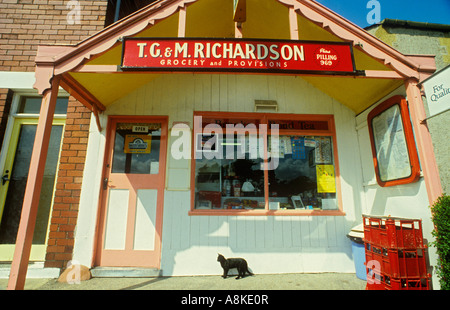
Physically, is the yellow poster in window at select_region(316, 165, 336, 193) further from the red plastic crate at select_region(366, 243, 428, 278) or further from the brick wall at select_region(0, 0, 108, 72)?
the brick wall at select_region(0, 0, 108, 72)

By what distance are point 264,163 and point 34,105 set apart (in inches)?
177

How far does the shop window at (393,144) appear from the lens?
3.25m

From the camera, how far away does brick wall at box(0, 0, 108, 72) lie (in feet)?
14.5

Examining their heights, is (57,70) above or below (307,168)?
above

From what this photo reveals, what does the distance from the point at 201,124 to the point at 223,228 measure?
1957 millimetres

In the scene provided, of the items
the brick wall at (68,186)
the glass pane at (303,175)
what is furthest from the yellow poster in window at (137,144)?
the glass pane at (303,175)

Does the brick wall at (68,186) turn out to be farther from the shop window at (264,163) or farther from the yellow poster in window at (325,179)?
the yellow poster in window at (325,179)

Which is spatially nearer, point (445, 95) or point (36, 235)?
point (445, 95)

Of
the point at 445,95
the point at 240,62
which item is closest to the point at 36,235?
the point at 240,62

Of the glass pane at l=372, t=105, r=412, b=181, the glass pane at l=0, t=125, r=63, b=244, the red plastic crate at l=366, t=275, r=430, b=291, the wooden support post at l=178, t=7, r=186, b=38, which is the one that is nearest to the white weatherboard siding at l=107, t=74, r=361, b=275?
the glass pane at l=372, t=105, r=412, b=181

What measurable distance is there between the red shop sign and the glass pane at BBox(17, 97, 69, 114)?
2.38 metres

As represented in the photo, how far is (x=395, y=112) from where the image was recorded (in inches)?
139

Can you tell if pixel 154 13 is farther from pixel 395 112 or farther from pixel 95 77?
pixel 395 112

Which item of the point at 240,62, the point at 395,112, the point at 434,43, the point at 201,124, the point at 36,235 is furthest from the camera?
the point at 434,43
